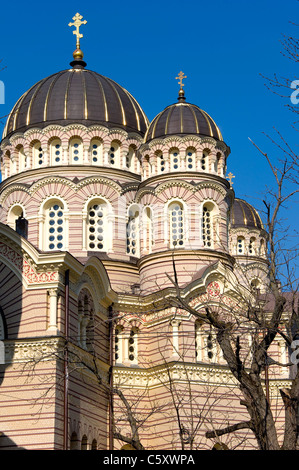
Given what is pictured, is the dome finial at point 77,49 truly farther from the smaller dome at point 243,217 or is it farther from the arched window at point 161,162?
the smaller dome at point 243,217

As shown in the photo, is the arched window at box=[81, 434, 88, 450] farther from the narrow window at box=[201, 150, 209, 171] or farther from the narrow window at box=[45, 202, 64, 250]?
the narrow window at box=[201, 150, 209, 171]

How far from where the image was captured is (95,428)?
27.0 m

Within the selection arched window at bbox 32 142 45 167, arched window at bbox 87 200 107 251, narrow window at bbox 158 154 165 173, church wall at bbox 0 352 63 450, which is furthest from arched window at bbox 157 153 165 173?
church wall at bbox 0 352 63 450

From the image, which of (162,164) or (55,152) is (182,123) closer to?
(162,164)

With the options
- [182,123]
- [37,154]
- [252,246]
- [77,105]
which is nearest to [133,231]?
[182,123]

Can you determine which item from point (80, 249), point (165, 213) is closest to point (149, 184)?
point (165, 213)

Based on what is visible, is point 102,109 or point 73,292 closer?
point 73,292

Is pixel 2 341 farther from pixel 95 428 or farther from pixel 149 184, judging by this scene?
pixel 149 184

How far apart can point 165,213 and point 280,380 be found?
A: 786 centimetres

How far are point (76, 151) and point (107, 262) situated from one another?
16.5 feet

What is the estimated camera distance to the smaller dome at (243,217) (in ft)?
145

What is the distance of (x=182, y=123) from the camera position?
32562 millimetres
